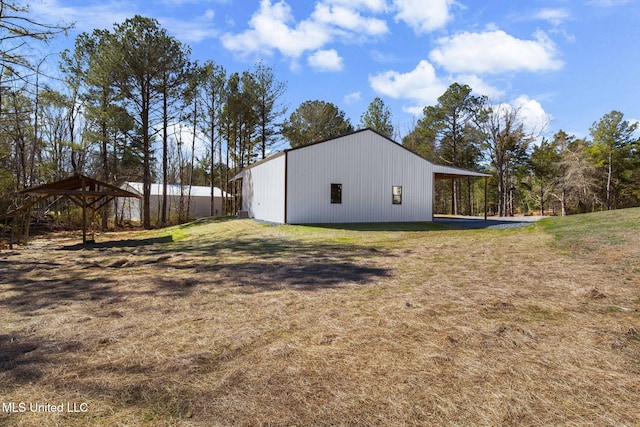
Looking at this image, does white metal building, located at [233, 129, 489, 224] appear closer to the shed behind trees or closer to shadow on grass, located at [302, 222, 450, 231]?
shadow on grass, located at [302, 222, 450, 231]

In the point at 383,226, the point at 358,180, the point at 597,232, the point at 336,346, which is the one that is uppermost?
the point at 358,180

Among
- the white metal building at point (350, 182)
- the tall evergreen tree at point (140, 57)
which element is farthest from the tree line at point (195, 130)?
the white metal building at point (350, 182)

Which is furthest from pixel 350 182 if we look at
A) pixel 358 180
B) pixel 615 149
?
pixel 615 149

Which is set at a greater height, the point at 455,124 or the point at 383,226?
the point at 455,124

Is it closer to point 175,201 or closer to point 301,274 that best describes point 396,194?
point 301,274

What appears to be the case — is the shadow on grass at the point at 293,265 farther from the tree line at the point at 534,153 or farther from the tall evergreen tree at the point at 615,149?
the tall evergreen tree at the point at 615,149

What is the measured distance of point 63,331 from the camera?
11.9 ft

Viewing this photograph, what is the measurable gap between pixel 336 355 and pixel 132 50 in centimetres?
2279

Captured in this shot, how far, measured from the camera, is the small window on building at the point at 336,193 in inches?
672

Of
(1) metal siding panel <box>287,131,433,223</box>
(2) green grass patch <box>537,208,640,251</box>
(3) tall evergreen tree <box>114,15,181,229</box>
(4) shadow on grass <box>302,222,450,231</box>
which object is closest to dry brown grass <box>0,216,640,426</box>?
(2) green grass patch <box>537,208,640,251</box>

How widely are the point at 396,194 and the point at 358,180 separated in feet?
7.80

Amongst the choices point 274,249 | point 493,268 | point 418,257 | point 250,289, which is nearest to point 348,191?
point 274,249

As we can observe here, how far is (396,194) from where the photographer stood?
18.2m

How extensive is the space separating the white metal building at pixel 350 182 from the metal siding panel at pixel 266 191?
0.05 metres
